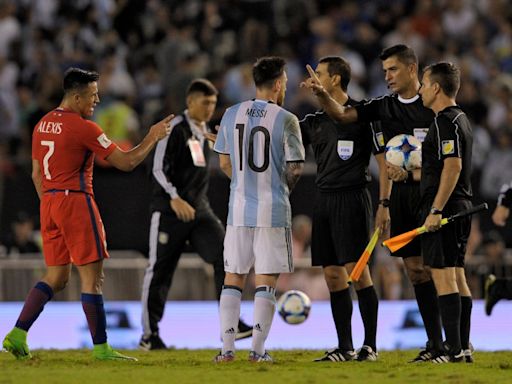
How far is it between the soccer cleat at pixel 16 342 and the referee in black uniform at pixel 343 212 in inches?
93.6

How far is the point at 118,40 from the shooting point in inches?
786

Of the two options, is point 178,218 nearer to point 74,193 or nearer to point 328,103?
point 74,193

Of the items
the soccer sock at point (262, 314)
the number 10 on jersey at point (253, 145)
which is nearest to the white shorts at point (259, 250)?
the soccer sock at point (262, 314)

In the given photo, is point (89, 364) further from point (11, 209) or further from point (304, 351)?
point (11, 209)

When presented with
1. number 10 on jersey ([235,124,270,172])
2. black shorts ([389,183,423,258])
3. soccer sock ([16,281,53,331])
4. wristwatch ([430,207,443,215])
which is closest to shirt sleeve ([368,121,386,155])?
black shorts ([389,183,423,258])

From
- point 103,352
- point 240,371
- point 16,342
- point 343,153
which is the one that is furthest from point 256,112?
point 16,342

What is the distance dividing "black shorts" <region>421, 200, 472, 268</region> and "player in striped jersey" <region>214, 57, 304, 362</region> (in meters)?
1.04

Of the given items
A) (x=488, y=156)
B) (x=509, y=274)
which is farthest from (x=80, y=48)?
(x=509, y=274)

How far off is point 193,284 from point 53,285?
200 inches

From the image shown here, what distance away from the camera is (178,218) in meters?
12.1

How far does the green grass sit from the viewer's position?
8.74m

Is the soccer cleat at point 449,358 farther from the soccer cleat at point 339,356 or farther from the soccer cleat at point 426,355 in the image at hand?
the soccer cleat at point 339,356

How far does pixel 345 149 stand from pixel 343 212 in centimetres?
50

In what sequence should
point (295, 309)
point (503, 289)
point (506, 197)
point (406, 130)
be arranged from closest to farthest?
point (406, 130), point (506, 197), point (295, 309), point (503, 289)
